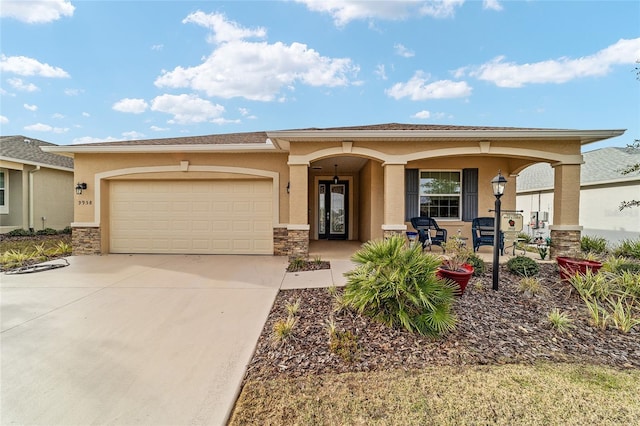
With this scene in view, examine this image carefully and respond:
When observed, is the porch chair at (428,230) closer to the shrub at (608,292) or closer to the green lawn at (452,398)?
the shrub at (608,292)

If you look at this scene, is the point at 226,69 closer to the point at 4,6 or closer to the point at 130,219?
the point at 4,6

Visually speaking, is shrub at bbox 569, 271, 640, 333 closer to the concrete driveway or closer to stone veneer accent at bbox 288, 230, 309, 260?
the concrete driveway

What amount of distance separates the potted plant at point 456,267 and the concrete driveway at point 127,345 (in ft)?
9.26

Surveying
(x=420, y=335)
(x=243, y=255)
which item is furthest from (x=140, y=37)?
(x=420, y=335)

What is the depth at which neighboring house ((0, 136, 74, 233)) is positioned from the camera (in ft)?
39.2

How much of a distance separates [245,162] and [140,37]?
16.8 ft

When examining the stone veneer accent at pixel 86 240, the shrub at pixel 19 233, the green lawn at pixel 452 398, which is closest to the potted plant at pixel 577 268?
the green lawn at pixel 452 398

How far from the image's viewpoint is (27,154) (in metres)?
12.4

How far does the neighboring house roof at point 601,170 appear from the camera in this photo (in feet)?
37.6

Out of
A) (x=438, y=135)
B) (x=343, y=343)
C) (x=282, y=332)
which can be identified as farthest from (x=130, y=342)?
(x=438, y=135)

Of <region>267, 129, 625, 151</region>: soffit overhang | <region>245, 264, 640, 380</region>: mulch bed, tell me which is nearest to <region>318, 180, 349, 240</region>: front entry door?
<region>267, 129, 625, 151</region>: soffit overhang

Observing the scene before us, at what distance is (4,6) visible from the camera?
6.84m

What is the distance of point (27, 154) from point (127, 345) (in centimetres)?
1489

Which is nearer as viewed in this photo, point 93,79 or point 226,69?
point 93,79
